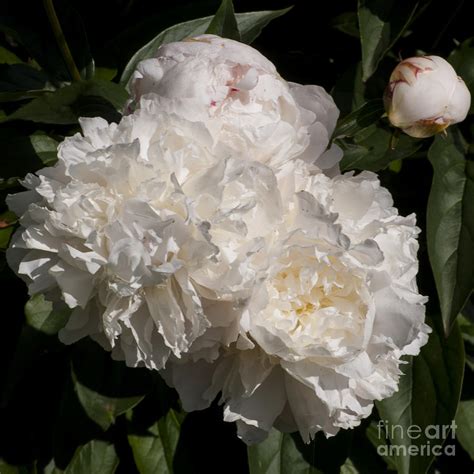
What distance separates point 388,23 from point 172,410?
2.66 ft

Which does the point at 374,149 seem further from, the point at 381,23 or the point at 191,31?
the point at 191,31

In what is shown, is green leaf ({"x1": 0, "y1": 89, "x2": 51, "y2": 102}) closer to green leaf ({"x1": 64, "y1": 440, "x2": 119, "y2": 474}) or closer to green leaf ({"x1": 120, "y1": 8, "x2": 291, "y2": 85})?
green leaf ({"x1": 120, "y1": 8, "x2": 291, "y2": 85})

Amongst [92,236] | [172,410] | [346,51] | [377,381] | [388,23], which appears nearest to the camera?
[92,236]

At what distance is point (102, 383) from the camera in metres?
1.21

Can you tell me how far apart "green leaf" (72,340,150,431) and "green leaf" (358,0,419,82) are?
2.11 feet

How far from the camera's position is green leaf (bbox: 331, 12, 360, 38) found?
145cm

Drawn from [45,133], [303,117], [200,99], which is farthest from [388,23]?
[45,133]

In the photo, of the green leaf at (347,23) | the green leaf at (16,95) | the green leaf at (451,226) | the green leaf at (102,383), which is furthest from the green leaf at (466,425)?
the green leaf at (16,95)

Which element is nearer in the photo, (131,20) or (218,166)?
(218,166)

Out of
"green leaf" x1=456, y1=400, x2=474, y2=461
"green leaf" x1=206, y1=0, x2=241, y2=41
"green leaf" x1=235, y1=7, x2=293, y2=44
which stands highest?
"green leaf" x1=206, y1=0, x2=241, y2=41

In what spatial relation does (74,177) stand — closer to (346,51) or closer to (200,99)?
(200,99)

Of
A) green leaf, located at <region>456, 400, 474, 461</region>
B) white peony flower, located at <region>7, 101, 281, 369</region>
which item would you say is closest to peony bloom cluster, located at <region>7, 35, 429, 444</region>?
white peony flower, located at <region>7, 101, 281, 369</region>

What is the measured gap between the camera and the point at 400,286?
84 cm

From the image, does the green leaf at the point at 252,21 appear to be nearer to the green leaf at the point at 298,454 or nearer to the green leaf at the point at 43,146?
the green leaf at the point at 43,146
